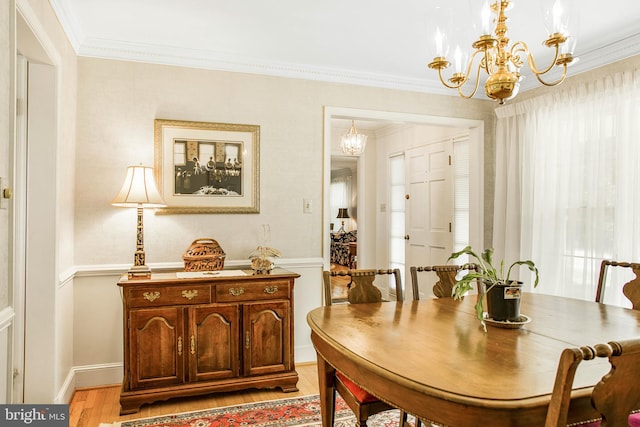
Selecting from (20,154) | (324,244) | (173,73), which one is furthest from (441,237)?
(20,154)

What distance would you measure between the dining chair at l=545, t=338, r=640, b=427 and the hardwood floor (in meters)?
2.22

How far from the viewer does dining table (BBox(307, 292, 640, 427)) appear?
1154 millimetres

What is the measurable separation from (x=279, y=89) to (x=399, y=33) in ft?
3.67

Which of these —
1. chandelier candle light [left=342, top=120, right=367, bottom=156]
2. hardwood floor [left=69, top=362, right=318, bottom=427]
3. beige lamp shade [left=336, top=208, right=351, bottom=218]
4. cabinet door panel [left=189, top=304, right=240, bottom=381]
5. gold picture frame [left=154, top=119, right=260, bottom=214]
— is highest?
chandelier candle light [left=342, top=120, right=367, bottom=156]

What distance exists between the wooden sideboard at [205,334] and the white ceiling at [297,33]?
5.65 ft

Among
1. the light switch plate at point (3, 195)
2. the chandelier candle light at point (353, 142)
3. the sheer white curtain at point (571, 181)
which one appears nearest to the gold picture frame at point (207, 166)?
the light switch plate at point (3, 195)

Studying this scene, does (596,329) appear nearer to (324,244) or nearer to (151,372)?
(324,244)

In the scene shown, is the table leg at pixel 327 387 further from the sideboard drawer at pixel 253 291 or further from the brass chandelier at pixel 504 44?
the brass chandelier at pixel 504 44

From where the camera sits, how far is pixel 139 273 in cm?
285

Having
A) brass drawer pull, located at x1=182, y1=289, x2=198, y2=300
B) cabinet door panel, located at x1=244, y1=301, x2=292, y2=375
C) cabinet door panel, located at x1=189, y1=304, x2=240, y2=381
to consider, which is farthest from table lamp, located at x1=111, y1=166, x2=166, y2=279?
cabinet door panel, located at x1=244, y1=301, x2=292, y2=375

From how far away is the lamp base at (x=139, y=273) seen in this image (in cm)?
284

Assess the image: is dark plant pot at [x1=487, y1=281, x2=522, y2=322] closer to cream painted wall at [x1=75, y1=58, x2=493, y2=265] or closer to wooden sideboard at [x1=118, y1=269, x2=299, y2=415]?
wooden sideboard at [x1=118, y1=269, x2=299, y2=415]

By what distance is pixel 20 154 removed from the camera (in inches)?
92.7

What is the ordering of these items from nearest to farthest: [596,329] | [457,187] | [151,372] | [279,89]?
[596,329] → [151,372] → [279,89] → [457,187]
